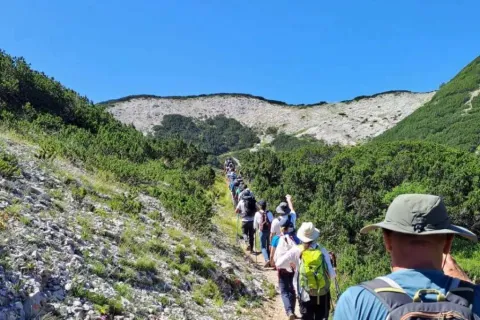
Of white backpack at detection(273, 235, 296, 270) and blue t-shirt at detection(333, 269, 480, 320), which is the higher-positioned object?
blue t-shirt at detection(333, 269, 480, 320)

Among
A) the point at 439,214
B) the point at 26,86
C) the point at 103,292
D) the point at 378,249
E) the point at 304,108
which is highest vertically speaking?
the point at 304,108

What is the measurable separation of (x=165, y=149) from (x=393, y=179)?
45.3 ft

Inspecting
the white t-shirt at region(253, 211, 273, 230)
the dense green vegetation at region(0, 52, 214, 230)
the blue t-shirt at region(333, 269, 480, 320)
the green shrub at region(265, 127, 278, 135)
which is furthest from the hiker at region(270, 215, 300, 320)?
the green shrub at region(265, 127, 278, 135)

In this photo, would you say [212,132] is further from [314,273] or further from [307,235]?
[314,273]

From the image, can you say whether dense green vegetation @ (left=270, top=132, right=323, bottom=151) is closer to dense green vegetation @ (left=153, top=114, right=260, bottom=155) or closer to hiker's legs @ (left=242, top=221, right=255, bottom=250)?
dense green vegetation @ (left=153, top=114, right=260, bottom=155)

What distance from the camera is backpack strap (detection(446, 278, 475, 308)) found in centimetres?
193

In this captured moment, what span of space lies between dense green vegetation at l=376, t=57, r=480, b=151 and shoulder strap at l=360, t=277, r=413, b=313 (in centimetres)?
3161

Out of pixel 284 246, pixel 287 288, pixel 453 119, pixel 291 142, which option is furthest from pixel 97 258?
pixel 291 142

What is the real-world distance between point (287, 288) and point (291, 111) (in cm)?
8043

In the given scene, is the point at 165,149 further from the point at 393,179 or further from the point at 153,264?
the point at 153,264

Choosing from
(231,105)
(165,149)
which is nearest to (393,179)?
(165,149)

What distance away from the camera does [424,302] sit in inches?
74.9

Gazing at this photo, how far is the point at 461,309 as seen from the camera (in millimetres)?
1896

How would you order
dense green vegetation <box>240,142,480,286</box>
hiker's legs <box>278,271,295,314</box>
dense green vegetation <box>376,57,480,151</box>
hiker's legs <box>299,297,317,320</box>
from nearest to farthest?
hiker's legs <box>299,297,317,320</box>
hiker's legs <box>278,271,295,314</box>
dense green vegetation <box>240,142,480,286</box>
dense green vegetation <box>376,57,480,151</box>
